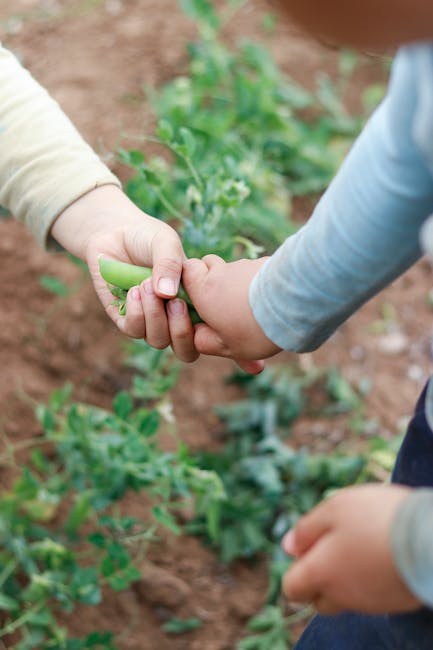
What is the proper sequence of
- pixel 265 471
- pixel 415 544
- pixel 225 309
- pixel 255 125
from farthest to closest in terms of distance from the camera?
pixel 255 125 → pixel 265 471 → pixel 225 309 → pixel 415 544

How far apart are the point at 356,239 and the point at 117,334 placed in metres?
1.07

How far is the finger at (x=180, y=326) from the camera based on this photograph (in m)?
1.10

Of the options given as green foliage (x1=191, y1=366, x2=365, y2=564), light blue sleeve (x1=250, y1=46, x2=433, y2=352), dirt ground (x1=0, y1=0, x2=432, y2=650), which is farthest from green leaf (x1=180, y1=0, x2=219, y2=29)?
Answer: light blue sleeve (x1=250, y1=46, x2=433, y2=352)

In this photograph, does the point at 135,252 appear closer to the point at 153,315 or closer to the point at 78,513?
the point at 153,315

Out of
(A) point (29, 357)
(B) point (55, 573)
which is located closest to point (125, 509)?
(B) point (55, 573)

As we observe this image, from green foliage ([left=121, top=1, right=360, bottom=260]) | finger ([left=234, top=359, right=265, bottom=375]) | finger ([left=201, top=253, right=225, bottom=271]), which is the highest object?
finger ([left=201, top=253, right=225, bottom=271])

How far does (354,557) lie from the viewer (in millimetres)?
757

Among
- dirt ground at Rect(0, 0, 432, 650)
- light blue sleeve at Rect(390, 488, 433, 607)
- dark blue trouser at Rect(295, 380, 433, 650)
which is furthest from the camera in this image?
dirt ground at Rect(0, 0, 432, 650)

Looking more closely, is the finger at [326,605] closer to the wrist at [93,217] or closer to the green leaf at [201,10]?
the wrist at [93,217]

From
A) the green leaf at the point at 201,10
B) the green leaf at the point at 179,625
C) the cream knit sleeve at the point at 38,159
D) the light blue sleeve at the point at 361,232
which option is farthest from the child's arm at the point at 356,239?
the green leaf at the point at 201,10

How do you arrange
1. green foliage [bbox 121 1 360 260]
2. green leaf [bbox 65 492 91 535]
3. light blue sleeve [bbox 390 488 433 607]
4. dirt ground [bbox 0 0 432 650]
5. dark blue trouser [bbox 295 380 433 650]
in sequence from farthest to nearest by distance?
green foliage [bbox 121 1 360 260]
dirt ground [bbox 0 0 432 650]
green leaf [bbox 65 492 91 535]
dark blue trouser [bbox 295 380 433 650]
light blue sleeve [bbox 390 488 433 607]

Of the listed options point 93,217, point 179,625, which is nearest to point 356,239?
point 93,217

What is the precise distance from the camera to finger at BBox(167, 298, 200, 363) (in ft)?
3.62

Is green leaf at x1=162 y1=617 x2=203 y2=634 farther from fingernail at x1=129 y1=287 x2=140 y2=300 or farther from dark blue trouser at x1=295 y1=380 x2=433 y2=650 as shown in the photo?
fingernail at x1=129 y1=287 x2=140 y2=300
